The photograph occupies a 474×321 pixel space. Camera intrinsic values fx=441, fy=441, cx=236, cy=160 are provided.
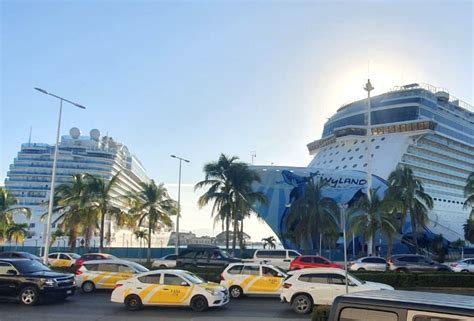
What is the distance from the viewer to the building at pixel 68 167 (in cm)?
7988

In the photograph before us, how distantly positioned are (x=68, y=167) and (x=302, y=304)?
3255 inches

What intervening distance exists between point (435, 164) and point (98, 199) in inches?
1874

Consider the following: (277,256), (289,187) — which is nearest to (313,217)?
(289,187)

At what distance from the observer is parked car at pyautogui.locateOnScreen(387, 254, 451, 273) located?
2845 centimetres

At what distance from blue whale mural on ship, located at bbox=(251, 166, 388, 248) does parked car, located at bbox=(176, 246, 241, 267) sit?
22.9m

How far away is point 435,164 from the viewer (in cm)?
6406

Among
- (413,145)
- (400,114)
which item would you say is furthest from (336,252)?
(400,114)

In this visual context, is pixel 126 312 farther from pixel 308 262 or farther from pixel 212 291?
pixel 308 262

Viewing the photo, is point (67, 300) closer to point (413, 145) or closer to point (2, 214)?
point (2, 214)

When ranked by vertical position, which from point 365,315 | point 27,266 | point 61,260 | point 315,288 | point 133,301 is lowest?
point 133,301

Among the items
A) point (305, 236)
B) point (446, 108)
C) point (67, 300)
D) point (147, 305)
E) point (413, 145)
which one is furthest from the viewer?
point (446, 108)

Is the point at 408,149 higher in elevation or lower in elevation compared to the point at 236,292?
higher

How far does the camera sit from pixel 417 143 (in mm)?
62500

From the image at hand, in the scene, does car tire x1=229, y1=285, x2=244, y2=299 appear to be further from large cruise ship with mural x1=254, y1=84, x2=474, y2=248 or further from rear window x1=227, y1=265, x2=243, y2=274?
large cruise ship with mural x1=254, y1=84, x2=474, y2=248
